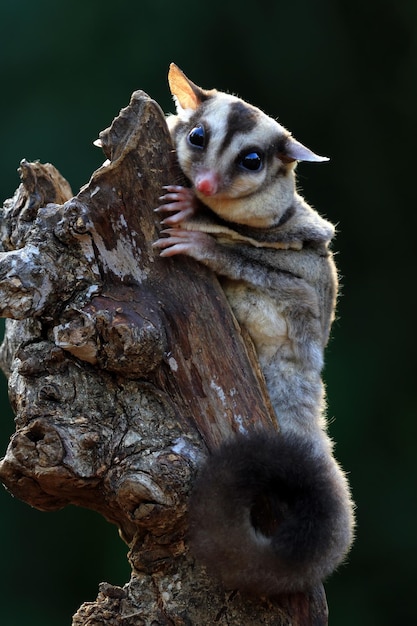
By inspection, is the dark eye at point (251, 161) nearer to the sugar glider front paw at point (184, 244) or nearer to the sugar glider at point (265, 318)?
the sugar glider at point (265, 318)

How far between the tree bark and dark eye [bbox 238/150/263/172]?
0.90 ft

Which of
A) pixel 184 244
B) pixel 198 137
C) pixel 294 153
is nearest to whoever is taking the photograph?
pixel 184 244

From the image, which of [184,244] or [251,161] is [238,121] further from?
[184,244]

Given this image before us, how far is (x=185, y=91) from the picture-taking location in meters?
3.19

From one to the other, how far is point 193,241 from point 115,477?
81 centimetres

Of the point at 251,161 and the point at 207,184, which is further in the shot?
the point at 251,161

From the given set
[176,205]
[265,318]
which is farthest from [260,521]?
[176,205]

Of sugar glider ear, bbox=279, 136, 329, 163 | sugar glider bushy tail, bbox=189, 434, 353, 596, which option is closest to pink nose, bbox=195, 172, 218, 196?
sugar glider ear, bbox=279, 136, 329, 163

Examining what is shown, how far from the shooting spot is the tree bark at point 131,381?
2480mm

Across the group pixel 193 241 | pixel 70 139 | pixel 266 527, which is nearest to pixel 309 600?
pixel 266 527

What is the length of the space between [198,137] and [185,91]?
11.7 inches

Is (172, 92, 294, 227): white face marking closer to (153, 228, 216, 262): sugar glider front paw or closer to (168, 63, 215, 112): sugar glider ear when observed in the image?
(168, 63, 215, 112): sugar glider ear

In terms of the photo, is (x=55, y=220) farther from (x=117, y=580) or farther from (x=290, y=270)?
(x=117, y=580)

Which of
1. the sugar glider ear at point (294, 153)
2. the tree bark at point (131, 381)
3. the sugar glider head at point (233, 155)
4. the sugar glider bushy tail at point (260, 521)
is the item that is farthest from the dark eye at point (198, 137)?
the sugar glider bushy tail at point (260, 521)
